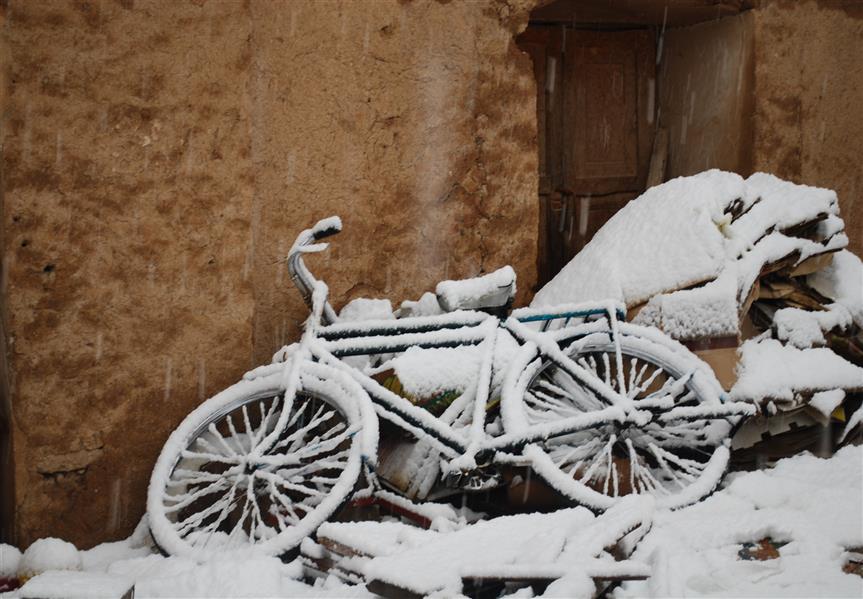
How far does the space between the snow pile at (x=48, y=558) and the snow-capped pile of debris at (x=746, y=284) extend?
99.9 inches

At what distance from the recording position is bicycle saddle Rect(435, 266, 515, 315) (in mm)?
3961

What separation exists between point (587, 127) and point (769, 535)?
340cm

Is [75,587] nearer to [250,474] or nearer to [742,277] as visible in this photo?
[250,474]

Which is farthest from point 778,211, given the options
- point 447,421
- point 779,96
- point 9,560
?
point 9,560

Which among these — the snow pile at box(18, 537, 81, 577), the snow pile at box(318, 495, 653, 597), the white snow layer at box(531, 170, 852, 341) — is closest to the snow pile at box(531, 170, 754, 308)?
the white snow layer at box(531, 170, 852, 341)

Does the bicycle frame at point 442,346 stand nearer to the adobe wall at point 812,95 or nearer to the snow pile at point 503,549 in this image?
the snow pile at point 503,549

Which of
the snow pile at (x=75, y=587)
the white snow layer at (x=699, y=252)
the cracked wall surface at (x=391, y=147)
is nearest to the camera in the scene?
the snow pile at (x=75, y=587)

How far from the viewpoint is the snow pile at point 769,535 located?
3.22 meters

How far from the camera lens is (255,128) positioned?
4.16m

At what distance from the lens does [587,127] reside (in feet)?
20.5

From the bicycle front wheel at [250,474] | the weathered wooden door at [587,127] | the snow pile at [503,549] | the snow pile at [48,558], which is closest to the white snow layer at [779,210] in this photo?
the weathered wooden door at [587,127]

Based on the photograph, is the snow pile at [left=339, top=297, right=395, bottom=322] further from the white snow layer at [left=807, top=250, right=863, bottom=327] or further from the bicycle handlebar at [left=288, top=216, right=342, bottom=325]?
the white snow layer at [left=807, top=250, right=863, bottom=327]

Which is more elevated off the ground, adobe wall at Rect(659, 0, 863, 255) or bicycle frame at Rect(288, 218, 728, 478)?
adobe wall at Rect(659, 0, 863, 255)

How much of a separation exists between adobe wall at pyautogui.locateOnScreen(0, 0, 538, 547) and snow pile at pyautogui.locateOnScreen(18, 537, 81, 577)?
0.22 m
